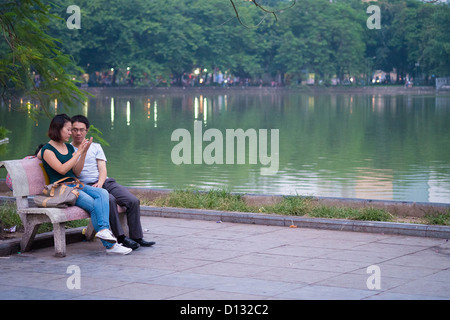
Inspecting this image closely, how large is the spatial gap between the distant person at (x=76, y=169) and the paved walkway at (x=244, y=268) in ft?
0.71

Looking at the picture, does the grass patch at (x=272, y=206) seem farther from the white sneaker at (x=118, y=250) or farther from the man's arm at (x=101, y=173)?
the white sneaker at (x=118, y=250)

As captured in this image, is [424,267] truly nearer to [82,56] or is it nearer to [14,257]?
[14,257]

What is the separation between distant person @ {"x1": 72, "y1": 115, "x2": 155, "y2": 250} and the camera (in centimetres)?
775

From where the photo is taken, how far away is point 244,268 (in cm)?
693

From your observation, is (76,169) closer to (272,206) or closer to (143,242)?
(143,242)

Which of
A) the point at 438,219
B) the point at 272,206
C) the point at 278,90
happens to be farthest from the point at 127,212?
the point at 278,90

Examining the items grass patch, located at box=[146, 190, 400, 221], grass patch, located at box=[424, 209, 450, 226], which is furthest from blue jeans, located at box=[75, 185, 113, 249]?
grass patch, located at box=[424, 209, 450, 226]

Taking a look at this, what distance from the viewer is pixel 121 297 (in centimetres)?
583

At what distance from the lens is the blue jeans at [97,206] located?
7.54 meters

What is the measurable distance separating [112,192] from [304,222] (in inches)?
93.2

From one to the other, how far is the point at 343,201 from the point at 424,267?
3382mm

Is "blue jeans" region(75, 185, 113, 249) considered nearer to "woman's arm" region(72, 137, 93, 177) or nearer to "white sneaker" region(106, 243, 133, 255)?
"white sneaker" region(106, 243, 133, 255)

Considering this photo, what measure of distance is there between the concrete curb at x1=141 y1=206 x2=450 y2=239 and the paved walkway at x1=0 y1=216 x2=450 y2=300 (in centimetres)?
13
